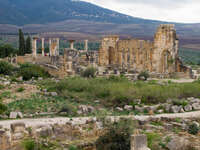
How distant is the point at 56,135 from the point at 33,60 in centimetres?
2826

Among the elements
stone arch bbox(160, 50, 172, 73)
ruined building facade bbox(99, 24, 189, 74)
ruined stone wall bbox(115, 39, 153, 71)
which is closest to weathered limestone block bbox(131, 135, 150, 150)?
ruined building facade bbox(99, 24, 189, 74)

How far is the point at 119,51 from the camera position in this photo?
35.8 m

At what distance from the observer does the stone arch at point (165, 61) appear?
3112 cm

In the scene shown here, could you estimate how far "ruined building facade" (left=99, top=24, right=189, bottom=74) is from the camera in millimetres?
30922

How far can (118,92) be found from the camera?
63.6 feet

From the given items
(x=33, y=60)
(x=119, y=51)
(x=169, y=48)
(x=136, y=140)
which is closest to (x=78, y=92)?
(x=136, y=140)

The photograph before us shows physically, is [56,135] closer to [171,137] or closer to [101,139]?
[101,139]

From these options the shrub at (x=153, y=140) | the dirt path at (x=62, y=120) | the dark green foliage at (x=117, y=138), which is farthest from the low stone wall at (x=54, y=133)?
the shrub at (x=153, y=140)

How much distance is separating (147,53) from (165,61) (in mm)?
2237

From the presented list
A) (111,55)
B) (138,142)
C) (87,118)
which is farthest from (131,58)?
(138,142)

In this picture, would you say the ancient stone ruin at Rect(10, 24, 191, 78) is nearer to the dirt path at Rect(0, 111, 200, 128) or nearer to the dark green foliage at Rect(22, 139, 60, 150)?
the dirt path at Rect(0, 111, 200, 128)

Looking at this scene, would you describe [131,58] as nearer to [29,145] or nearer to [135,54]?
[135,54]

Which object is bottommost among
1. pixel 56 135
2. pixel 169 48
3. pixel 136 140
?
pixel 56 135

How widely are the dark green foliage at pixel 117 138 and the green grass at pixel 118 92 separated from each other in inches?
272
